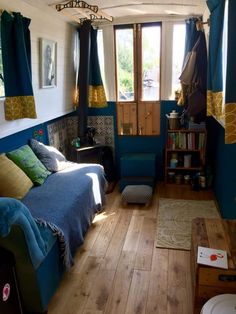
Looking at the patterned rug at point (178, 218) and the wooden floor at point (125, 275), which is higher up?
the patterned rug at point (178, 218)

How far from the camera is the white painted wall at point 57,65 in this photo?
253 centimetres

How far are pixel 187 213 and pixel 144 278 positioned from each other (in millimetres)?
1186

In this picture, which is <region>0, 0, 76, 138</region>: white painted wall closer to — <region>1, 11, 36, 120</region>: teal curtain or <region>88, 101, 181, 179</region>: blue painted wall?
<region>1, 11, 36, 120</region>: teal curtain

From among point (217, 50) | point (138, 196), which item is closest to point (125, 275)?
point (138, 196)

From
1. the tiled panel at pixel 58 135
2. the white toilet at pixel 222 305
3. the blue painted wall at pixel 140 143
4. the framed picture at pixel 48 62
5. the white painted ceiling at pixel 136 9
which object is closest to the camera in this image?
the white toilet at pixel 222 305

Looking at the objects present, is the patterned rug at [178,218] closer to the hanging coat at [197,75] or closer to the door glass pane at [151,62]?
the hanging coat at [197,75]

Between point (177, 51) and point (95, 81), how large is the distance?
4.05 feet

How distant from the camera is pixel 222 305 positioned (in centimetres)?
137

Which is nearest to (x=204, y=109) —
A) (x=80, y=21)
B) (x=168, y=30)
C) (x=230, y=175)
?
(x=230, y=175)

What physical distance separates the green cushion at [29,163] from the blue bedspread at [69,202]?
85 millimetres

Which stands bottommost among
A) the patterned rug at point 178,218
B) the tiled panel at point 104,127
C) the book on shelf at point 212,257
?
the patterned rug at point 178,218

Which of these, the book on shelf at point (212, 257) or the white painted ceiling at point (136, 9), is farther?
the white painted ceiling at point (136, 9)

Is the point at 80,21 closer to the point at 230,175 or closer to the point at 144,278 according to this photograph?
the point at 230,175

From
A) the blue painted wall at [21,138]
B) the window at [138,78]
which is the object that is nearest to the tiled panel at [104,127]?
the window at [138,78]
